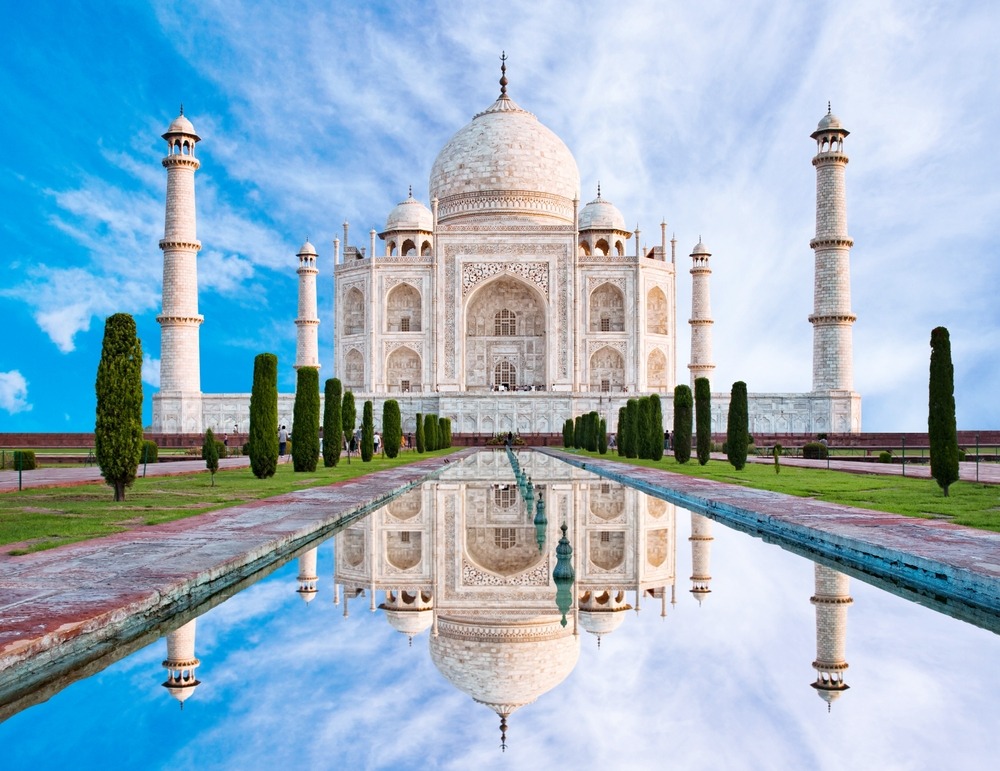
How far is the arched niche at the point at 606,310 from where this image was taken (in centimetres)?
2844

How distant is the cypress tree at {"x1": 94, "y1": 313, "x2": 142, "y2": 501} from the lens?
7625 millimetres

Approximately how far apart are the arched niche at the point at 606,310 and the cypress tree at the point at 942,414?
1970 cm

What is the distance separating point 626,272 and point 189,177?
492 inches

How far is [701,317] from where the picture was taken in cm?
2814

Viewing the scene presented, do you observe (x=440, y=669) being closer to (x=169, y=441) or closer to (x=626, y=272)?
(x=169, y=441)

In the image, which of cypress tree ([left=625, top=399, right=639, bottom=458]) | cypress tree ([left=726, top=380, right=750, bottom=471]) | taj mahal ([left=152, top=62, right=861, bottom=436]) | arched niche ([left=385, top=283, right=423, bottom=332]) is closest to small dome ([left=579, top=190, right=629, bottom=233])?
taj mahal ([left=152, top=62, right=861, bottom=436])

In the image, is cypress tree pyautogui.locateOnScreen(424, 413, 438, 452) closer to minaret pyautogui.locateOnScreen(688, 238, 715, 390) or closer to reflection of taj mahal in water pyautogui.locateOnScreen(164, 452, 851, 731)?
minaret pyautogui.locateOnScreen(688, 238, 715, 390)

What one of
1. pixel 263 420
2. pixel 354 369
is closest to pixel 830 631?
pixel 263 420

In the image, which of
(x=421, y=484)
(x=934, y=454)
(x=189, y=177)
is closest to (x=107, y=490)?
(x=421, y=484)

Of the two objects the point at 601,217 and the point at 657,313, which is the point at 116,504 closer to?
the point at 657,313

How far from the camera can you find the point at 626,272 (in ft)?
91.5

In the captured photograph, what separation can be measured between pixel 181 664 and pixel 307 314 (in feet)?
86.4

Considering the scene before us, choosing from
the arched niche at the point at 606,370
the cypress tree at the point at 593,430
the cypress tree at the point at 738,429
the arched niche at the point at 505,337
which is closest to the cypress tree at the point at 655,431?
the cypress tree at the point at 738,429

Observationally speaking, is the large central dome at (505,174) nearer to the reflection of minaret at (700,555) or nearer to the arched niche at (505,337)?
the arched niche at (505,337)
